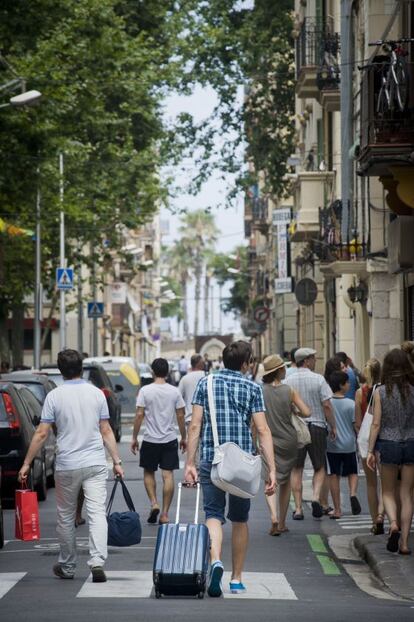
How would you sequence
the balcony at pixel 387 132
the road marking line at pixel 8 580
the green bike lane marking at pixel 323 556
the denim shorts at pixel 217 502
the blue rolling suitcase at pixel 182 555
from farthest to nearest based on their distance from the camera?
the balcony at pixel 387 132, the green bike lane marking at pixel 323 556, the road marking line at pixel 8 580, the denim shorts at pixel 217 502, the blue rolling suitcase at pixel 182 555

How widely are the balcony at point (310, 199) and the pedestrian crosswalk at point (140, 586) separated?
29646 mm

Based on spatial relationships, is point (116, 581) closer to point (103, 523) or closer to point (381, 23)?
point (103, 523)

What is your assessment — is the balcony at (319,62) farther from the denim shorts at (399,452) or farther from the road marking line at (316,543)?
the denim shorts at (399,452)

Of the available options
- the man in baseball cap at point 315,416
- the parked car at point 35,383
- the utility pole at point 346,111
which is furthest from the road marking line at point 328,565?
the utility pole at point 346,111

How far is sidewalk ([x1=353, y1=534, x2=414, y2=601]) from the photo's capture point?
43.0 feet

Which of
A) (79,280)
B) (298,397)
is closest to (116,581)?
(298,397)

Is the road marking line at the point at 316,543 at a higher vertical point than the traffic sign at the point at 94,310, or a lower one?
lower

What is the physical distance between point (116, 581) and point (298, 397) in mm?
4922

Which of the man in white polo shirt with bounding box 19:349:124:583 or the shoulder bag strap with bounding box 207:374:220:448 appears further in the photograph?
the man in white polo shirt with bounding box 19:349:124:583

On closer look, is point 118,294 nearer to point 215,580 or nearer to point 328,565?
point 328,565

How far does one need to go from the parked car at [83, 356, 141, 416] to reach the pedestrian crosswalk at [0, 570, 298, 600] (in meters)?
31.9

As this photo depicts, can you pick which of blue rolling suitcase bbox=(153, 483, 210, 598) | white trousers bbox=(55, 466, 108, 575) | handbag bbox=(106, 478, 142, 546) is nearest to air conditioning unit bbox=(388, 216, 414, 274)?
handbag bbox=(106, 478, 142, 546)

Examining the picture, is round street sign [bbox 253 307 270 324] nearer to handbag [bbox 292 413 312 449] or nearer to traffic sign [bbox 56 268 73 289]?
traffic sign [bbox 56 268 73 289]

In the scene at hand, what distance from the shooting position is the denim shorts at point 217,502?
12.2m
